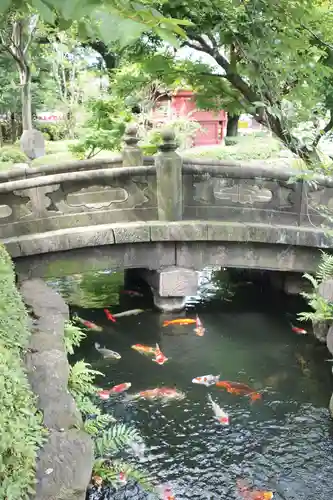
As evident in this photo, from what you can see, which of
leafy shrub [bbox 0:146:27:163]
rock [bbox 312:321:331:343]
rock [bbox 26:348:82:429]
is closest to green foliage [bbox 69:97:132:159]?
leafy shrub [bbox 0:146:27:163]

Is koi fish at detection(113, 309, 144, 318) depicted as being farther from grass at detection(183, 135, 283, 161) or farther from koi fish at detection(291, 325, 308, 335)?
grass at detection(183, 135, 283, 161)

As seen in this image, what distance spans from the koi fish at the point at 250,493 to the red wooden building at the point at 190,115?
18089 millimetres

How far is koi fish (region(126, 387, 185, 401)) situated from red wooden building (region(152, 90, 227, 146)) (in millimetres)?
16389

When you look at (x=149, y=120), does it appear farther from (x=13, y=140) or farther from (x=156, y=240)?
(x=156, y=240)

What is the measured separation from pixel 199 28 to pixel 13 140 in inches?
1006

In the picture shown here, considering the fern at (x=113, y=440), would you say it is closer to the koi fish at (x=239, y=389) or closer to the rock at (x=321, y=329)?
the koi fish at (x=239, y=389)

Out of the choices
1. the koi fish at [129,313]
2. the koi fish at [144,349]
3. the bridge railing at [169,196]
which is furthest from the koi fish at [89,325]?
the bridge railing at [169,196]

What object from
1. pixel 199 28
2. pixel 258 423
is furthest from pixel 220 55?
pixel 258 423

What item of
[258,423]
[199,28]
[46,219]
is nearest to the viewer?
[199,28]

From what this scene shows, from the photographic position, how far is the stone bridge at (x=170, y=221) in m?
8.04

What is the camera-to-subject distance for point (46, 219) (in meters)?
8.16

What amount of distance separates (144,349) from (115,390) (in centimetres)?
118

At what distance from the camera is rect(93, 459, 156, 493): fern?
510 cm

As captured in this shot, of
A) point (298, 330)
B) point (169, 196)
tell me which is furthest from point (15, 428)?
point (298, 330)
